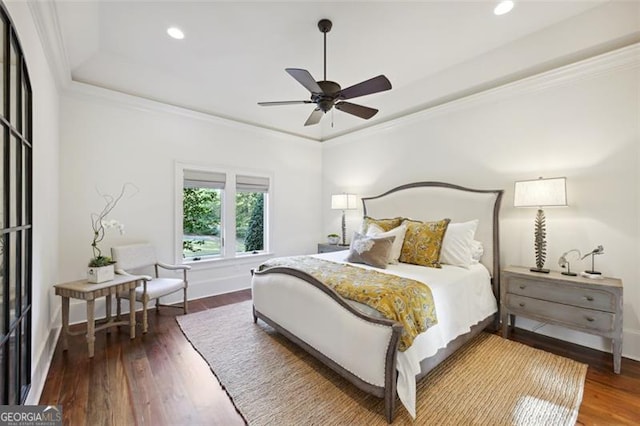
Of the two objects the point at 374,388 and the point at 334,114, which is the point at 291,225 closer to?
the point at 334,114

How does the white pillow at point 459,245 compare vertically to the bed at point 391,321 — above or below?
above

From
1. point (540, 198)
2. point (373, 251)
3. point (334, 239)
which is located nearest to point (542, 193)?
point (540, 198)

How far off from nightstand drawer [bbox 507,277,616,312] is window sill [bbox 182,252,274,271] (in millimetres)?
3658

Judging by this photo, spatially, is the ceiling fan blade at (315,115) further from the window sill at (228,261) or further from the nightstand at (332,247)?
the window sill at (228,261)

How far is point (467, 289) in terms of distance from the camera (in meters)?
2.60

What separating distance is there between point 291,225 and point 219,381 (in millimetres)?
3347

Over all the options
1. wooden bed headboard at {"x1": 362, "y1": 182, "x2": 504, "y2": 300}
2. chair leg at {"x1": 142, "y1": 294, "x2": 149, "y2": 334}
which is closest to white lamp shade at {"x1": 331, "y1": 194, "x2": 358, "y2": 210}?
wooden bed headboard at {"x1": 362, "y1": 182, "x2": 504, "y2": 300}

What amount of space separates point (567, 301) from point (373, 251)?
175 cm

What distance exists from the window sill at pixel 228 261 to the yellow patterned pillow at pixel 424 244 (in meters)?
2.66

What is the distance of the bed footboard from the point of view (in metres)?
1.72

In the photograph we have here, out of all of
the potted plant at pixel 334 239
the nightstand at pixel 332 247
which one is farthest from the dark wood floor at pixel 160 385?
the potted plant at pixel 334 239

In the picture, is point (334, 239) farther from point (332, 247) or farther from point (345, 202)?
point (345, 202)

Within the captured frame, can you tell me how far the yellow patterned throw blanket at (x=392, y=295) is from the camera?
1818 mm

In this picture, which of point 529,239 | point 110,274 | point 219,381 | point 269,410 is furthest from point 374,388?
point 110,274
